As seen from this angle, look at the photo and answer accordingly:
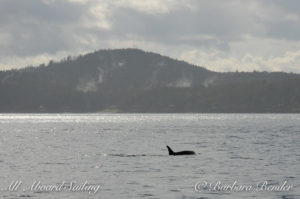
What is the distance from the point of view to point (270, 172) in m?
57.4

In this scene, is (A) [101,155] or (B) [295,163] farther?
(A) [101,155]

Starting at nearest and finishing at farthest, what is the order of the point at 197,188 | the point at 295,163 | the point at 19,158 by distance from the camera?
the point at 197,188, the point at 295,163, the point at 19,158

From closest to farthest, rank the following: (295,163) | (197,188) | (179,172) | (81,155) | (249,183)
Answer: (197,188) < (249,183) < (179,172) < (295,163) < (81,155)

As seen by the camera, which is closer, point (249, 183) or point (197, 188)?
point (197, 188)

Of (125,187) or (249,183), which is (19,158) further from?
(249,183)

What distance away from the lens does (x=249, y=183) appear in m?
49.5

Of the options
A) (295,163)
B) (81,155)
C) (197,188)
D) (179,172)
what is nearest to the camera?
(197,188)

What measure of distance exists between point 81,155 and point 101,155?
9.53 feet

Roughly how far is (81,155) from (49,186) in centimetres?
3159

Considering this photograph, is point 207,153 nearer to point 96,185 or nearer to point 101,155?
point 101,155

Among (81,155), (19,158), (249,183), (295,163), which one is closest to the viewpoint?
(249,183)

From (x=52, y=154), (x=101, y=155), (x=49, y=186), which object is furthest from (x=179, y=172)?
(x=52, y=154)

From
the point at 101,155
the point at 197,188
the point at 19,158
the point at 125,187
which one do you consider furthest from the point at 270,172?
the point at 19,158

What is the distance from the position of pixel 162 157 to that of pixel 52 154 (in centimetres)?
1736
